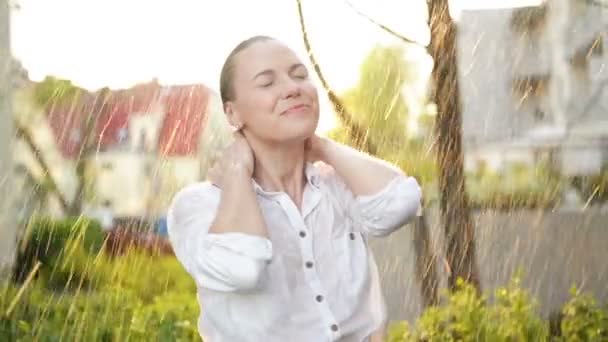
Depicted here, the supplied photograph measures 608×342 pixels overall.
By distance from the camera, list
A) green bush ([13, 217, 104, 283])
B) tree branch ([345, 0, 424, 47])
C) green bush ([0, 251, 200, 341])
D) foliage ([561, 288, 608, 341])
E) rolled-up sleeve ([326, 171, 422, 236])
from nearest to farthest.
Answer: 1. rolled-up sleeve ([326, 171, 422, 236])
2. green bush ([0, 251, 200, 341])
3. green bush ([13, 217, 104, 283])
4. foliage ([561, 288, 608, 341])
5. tree branch ([345, 0, 424, 47])

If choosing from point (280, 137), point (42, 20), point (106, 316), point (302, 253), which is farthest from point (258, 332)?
point (42, 20)

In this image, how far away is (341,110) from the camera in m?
2.92

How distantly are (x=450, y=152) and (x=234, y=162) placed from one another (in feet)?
6.51

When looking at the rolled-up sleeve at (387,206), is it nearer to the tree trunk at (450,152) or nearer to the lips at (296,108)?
the lips at (296,108)

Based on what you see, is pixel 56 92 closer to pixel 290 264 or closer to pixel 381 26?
pixel 381 26

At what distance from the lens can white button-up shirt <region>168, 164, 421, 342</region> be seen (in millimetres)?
1115

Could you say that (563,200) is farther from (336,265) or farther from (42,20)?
(336,265)

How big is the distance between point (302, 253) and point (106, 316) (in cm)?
152

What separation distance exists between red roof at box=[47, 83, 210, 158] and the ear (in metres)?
1.42

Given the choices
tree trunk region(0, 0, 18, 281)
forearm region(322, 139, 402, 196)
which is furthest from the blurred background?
forearm region(322, 139, 402, 196)

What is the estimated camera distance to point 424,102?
3.18m

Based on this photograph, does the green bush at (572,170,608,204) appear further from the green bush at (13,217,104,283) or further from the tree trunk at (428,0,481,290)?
the green bush at (13,217,104,283)

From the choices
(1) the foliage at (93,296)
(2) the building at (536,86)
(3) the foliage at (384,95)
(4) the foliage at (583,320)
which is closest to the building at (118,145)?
(1) the foliage at (93,296)

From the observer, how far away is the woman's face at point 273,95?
117 centimetres
